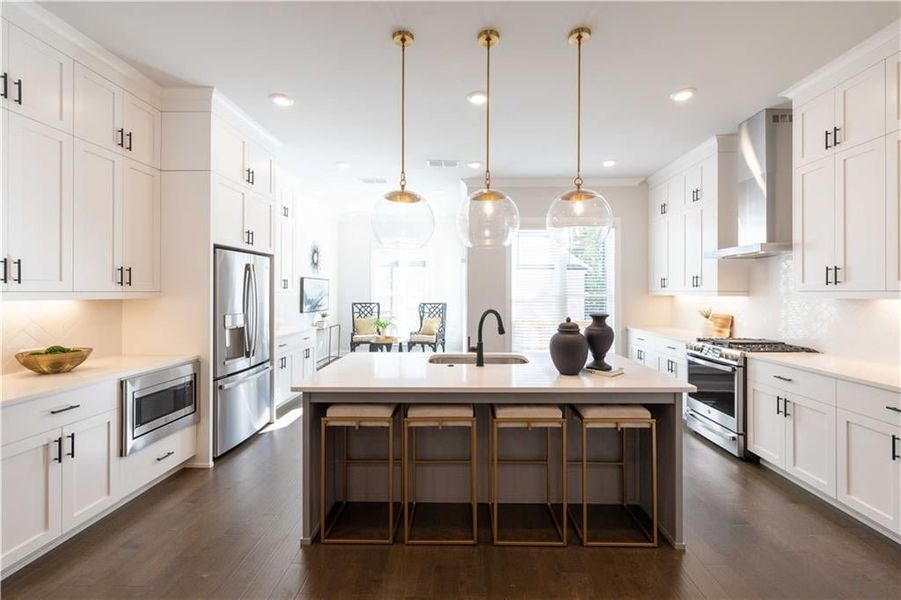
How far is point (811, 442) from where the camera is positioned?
293 cm

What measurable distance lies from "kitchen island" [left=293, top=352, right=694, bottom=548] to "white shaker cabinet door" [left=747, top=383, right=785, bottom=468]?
1.22 meters

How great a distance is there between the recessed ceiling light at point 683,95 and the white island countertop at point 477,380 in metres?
2.06

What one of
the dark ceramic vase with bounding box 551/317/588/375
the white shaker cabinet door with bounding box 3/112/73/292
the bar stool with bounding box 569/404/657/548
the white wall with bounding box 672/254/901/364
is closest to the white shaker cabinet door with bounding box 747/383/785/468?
the white wall with bounding box 672/254/901/364

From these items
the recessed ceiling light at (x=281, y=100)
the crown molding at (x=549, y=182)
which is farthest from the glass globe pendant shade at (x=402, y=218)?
the crown molding at (x=549, y=182)

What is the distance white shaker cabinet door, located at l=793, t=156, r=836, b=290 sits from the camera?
A: 10.2 feet

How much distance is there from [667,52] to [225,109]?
3211mm

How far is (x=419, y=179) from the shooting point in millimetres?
5941

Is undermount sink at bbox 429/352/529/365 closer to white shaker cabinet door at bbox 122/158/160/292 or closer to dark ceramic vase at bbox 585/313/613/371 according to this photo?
dark ceramic vase at bbox 585/313/613/371

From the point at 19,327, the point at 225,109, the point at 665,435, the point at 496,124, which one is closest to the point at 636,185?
the point at 496,124

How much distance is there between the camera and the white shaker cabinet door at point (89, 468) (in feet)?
7.76

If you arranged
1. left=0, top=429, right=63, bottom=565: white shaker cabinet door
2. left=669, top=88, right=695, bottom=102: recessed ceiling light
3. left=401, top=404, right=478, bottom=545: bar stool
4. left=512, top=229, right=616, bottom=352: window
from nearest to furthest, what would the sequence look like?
1. left=0, top=429, right=63, bottom=565: white shaker cabinet door
2. left=401, top=404, right=478, bottom=545: bar stool
3. left=669, top=88, right=695, bottom=102: recessed ceiling light
4. left=512, top=229, right=616, bottom=352: window

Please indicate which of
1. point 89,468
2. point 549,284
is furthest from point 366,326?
point 89,468

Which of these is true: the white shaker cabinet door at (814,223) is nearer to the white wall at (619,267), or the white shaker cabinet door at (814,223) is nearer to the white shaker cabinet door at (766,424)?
the white shaker cabinet door at (766,424)

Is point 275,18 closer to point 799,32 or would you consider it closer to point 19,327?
point 19,327
